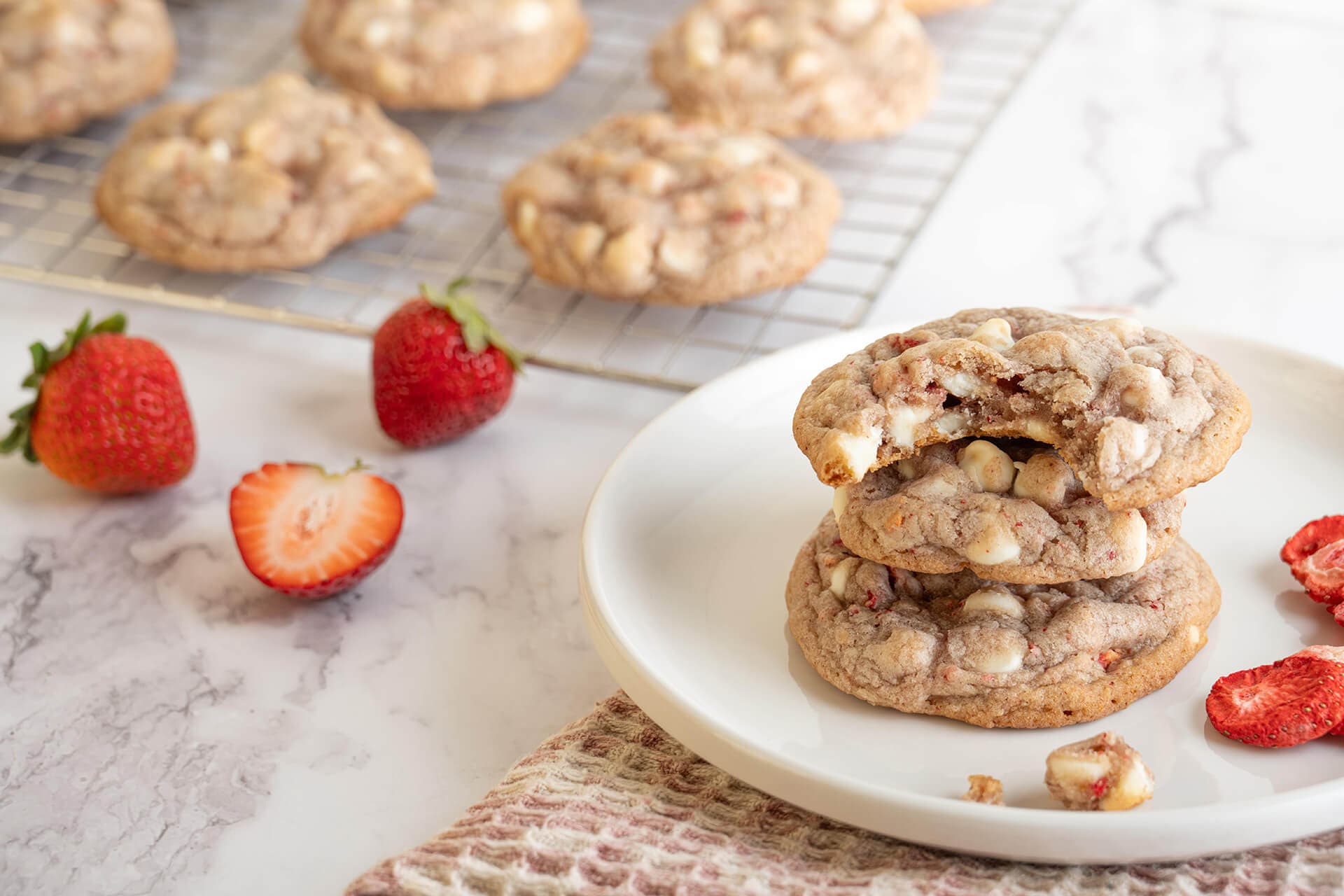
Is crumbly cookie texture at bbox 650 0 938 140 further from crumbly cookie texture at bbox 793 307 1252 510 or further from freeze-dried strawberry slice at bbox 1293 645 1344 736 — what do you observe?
freeze-dried strawberry slice at bbox 1293 645 1344 736

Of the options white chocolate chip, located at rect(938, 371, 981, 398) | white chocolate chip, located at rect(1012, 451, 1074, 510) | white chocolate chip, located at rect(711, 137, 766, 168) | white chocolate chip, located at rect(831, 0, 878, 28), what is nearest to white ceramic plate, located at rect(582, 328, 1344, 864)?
white chocolate chip, located at rect(1012, 451, 1074, 510)

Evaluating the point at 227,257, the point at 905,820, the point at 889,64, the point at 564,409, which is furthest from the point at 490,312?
the point at 905,820

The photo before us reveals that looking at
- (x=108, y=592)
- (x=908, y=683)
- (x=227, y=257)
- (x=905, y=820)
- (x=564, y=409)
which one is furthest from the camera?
(x=227, y=257)

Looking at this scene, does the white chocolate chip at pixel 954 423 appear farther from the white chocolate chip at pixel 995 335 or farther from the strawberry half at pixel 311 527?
the strawberry half at pixel 311 527

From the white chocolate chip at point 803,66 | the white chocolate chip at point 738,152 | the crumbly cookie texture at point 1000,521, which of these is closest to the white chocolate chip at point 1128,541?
the crumbly cookie texture at point 1000,521

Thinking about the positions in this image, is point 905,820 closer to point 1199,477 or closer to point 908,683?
point 908,683
